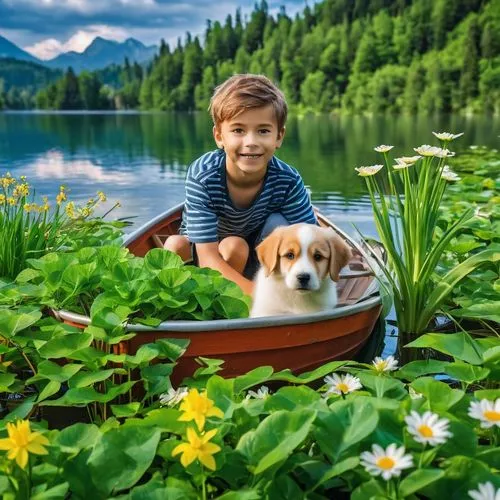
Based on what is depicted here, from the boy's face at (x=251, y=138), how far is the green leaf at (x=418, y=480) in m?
2.43

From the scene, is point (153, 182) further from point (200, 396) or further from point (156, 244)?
point (200, 396)

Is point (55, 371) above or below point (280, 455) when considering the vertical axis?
below

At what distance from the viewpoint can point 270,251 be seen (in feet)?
9.70

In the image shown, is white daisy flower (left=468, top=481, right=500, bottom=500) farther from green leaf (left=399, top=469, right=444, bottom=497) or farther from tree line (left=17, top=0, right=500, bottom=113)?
tree line (left=17, top=0, right=500, bottom=113)

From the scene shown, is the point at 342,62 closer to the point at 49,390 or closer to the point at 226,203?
the point at 226,203

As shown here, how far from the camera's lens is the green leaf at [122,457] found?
64.5 inches

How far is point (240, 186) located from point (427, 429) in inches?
103

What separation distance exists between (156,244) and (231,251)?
1.09 meters

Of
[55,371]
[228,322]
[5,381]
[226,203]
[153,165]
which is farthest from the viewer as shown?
[153,165]

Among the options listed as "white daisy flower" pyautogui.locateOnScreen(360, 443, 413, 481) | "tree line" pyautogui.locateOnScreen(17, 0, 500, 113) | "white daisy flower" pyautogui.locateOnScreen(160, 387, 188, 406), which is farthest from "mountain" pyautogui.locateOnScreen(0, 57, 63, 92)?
"white daisy flower" pyautogui.locateOnScreen(360, 443, 413, 481)

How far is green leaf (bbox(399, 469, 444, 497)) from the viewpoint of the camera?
147 centimetres

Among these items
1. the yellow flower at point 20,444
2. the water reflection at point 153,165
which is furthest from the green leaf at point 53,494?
the water reflection at point 153,165

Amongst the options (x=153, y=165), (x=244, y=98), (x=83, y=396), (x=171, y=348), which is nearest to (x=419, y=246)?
(x=244, y=98)

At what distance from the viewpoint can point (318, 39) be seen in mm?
73750
